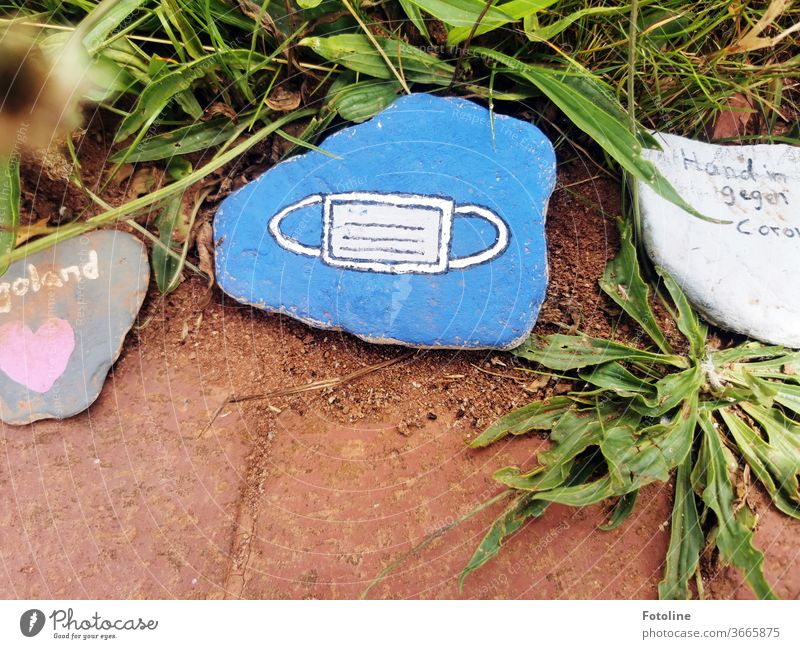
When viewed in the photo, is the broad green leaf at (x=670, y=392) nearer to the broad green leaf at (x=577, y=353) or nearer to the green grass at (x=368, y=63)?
the broad green leaf at (x=577, y=353)

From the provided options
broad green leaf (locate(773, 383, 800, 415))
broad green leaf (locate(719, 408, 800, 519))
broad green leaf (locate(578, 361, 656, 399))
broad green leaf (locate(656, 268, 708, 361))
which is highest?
broad green leaf (locate(656, 268, 708, 361))

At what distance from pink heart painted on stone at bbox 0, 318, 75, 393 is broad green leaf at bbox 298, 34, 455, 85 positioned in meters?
0.59

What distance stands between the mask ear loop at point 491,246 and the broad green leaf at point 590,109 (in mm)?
179

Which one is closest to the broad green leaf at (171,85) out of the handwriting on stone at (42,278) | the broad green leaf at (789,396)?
the handwriting on stone at (42,278)

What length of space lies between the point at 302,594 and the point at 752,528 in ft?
2.10

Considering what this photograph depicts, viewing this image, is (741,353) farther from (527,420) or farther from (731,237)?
(527,420)

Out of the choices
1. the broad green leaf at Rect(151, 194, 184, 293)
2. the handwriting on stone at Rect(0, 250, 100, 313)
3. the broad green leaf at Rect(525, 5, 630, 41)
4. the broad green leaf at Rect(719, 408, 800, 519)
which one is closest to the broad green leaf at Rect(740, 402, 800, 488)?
the broad green leaf at Rect(719, 408, 800, 519)

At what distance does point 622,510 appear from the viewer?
2.70ft

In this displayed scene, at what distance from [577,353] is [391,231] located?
34 cm

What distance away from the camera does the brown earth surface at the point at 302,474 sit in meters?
0.82

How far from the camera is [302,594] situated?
806 millimetres

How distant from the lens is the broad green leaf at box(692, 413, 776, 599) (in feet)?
2.50

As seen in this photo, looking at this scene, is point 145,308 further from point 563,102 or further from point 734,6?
point 734,6

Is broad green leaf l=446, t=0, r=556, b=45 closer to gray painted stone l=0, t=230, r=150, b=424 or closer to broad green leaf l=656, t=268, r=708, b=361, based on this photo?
broad green leaf l=656, t=268, r=708, b=361
